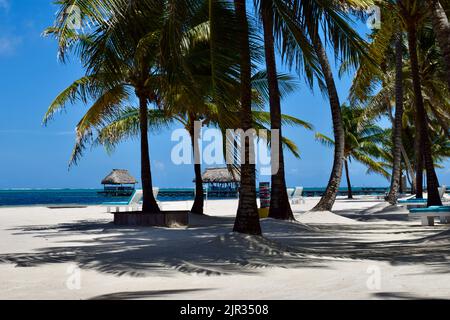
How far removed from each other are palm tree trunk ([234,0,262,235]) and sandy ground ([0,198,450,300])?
19.5 inches

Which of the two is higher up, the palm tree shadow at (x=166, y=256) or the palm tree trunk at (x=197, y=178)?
the palm tree trunk at (x=197, y=178)

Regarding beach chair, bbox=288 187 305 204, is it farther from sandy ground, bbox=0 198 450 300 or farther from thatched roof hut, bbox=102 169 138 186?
thatched roof hut, bbox=102 169 138 186

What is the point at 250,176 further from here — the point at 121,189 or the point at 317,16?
the point at 121,189

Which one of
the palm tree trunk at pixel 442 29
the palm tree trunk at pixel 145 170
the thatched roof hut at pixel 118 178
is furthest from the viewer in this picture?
the thatched roof hut at pixel 118 178

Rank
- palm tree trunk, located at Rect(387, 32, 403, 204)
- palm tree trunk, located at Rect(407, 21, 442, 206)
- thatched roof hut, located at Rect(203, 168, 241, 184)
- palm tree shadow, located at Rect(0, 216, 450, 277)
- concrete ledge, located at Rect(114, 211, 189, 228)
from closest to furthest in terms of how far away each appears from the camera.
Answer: palm tree shadow, located at Rect(0, 216, 450, 277) → concrete ledge, located at Rect(114, 211, 189, 228) → palm tree trunk, located at Rect(407, 21, 442, 206) → palm tree trunk, located at Rect(387, 32, 403, 204) → thatched roof hut, located at Rect(203, 168, 241, 184)

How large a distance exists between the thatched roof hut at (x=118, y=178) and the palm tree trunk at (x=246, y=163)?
1682 inches

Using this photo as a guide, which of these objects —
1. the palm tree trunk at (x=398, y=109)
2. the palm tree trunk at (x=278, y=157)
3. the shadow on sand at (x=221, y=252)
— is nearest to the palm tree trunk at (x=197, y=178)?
the palm tree trunk at (x=278, y=157)

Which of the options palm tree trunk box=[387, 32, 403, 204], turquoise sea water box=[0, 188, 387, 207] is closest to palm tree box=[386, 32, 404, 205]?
palm tree trunk box=[387, 32, 403, 204]

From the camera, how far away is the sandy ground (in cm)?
518

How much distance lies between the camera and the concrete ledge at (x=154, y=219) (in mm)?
14328

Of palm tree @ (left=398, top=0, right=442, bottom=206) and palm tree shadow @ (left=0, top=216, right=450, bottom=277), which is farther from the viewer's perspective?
palm tree @ (left=398, top=0, right=442, bottom=206)

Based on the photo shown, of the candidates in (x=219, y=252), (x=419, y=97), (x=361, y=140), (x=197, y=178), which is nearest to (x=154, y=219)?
(x=197, y=178)

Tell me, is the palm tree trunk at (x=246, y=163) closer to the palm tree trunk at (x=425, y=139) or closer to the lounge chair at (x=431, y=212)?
the lounge chair at (x=431, y=212)

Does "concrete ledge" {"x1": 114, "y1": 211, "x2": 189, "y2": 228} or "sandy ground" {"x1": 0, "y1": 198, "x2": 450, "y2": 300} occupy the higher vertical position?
"concrete ledge" {"x1": 114, "y1": 211, "x2": 189, "y2": 228}
